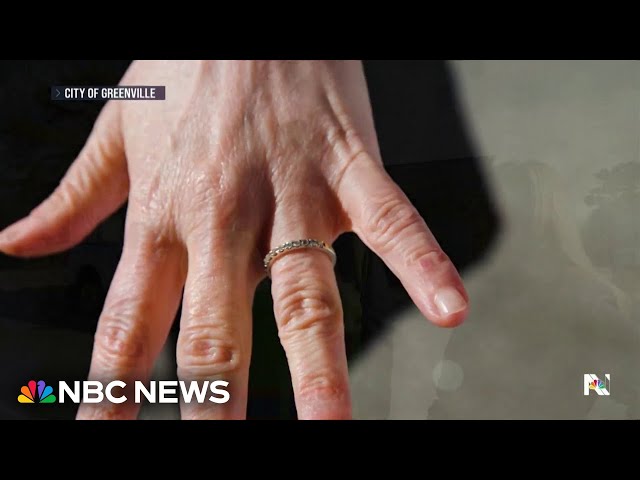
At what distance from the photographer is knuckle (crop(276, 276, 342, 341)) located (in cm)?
85

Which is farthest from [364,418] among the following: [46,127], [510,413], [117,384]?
[46,127]

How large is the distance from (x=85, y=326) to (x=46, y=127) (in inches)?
14.4

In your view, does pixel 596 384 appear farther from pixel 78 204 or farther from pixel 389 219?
pixel 78 204

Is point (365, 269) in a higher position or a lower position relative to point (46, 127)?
lower

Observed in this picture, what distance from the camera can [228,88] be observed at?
3.30 feet

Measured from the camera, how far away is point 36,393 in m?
1.03

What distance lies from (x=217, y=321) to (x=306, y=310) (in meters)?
0.13

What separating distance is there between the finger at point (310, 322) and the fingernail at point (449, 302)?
0.49 ft

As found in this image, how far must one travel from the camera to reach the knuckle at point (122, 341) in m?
0.90

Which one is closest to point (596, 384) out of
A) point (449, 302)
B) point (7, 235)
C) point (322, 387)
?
point (449, 302)

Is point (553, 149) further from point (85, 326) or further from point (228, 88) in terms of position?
point (85, 326)

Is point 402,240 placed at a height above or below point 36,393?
above

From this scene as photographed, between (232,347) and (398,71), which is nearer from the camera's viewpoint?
(232,347)

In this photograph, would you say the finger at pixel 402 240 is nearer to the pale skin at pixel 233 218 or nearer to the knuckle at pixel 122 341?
the pale skin at pixel 233 218
